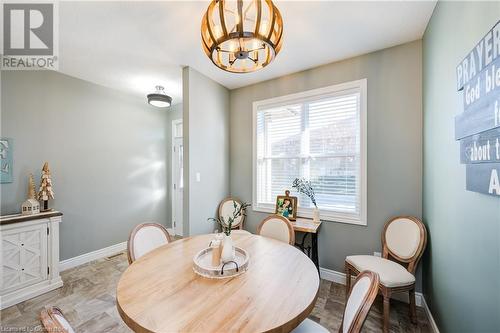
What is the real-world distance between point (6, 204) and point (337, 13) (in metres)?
4.14

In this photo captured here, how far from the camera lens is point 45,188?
8.45ft

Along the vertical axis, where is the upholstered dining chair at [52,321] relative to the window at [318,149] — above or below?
below

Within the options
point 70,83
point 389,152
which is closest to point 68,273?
point 70,83

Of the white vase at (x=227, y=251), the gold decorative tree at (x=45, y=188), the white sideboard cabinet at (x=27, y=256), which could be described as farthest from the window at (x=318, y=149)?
the gold decorative tree at (x=45, y=188)

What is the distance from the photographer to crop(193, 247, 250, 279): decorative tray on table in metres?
1.23

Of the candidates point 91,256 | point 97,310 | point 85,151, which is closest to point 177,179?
point 85,151

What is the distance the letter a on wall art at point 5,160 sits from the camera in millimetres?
→ 2383

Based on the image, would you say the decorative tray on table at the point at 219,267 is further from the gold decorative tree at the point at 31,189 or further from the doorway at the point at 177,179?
the doorway at the point at 177,179

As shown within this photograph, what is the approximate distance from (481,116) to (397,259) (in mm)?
1632

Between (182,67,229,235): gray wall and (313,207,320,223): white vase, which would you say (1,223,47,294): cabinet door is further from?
(313,207,320,223): white vase

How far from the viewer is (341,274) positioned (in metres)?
2.52

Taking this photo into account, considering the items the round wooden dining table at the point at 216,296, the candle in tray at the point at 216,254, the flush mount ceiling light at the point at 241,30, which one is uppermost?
the flush mount ceiling light at the point at 241,30

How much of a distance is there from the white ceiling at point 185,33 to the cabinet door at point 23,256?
2087mm

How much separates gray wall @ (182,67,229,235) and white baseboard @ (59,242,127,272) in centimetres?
172
